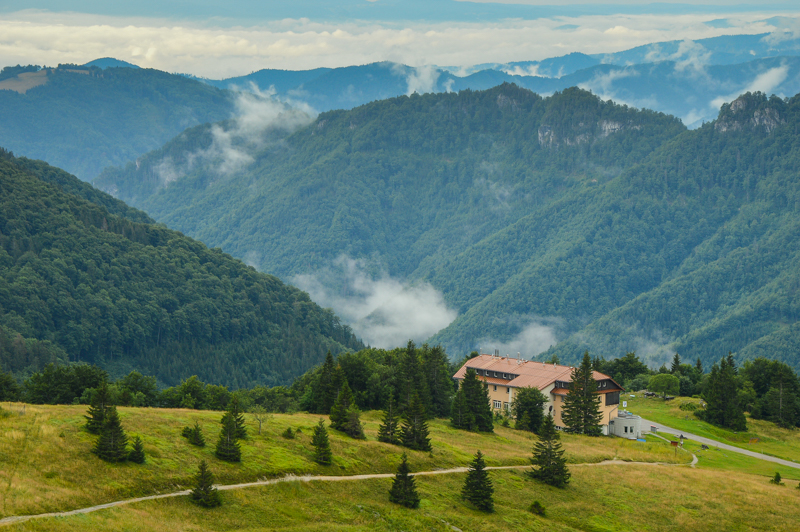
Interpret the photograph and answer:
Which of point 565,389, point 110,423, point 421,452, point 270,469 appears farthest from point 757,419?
point 110,423

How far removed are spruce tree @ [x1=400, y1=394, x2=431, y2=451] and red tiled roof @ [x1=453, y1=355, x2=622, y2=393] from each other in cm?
4372

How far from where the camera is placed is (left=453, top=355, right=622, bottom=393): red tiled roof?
125037 mm

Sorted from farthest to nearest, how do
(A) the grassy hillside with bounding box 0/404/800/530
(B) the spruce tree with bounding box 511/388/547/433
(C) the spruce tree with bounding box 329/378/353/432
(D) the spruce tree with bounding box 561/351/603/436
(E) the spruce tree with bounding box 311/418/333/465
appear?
(D) the spruce tree with bounding box 561/351/603/436
(B) the spruce tree with bounding box 511/388/547/433
(C) the spruce tree with bounding box 329/378/353/432
(E) the spruce tree with bounding box 311/418/333/465
(A) the grassy hillside with bounding box 0/404/800/530

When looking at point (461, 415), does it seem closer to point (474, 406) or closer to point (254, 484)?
point (474, 406)

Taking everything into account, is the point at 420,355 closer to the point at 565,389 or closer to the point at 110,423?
the point at 565,389

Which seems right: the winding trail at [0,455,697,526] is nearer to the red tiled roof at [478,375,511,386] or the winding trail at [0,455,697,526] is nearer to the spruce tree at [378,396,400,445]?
the spruce tree at [378,396,400,445]

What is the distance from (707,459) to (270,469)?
64734 mm

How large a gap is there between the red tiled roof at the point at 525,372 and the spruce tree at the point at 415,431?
43722 mm

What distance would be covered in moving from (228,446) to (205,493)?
27.5 feet

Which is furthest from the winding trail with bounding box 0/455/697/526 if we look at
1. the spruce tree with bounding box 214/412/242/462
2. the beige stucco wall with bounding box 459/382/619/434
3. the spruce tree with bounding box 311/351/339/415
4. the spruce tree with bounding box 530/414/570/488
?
the beige stucco wall with bounding box 459/382/619/434

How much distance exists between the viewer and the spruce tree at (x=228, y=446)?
203 feet

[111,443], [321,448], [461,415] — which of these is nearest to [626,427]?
A: [461,415]

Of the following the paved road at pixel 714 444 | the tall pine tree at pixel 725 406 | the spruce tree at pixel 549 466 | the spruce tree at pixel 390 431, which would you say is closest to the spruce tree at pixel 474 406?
the spruce tree at pixel 549 466

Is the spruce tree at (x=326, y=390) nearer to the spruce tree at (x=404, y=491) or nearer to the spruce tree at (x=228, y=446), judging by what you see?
the spruce tree at (x=404, y=491)
